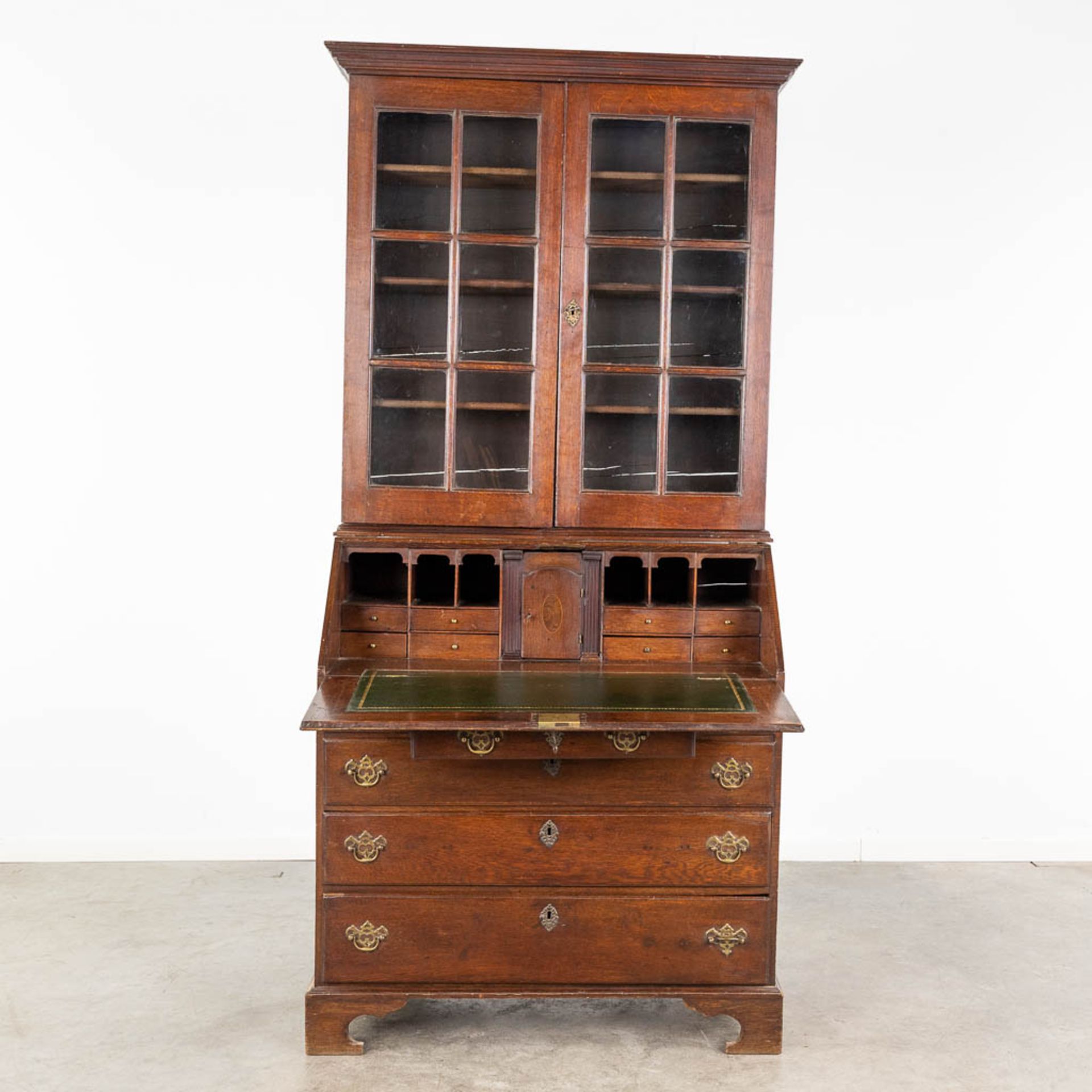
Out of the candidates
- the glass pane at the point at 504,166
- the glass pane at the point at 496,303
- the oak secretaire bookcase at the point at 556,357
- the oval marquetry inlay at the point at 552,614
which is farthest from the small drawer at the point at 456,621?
the glass pane at the point at 504,166

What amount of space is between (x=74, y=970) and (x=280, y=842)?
98 centimetres

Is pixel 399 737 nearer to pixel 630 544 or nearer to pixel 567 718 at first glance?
pixel 567 718

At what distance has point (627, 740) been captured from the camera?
299 centimetres

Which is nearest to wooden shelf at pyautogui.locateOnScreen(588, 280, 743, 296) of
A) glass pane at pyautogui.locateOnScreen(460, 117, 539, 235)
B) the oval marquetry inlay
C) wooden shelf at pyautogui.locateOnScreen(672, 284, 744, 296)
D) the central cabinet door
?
wooden shelf at pyautogui.locateOnScreen(672, 284, 744, 296)

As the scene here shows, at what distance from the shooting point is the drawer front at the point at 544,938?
306 centimetres

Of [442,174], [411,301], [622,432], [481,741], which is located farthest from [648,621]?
[442,174]

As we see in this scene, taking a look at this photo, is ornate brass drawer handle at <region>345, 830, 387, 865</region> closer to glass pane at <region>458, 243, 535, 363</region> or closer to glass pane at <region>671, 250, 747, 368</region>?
glass pane at <region>458, 243, 535, 363</region>

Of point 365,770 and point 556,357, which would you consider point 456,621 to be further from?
point 556,357

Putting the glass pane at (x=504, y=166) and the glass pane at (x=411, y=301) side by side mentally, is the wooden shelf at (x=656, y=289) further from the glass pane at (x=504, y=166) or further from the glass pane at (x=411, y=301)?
the glass pane at (x=411, y=301)

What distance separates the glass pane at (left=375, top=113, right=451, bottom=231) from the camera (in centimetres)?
345

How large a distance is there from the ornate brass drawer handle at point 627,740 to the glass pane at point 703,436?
0.80 metres

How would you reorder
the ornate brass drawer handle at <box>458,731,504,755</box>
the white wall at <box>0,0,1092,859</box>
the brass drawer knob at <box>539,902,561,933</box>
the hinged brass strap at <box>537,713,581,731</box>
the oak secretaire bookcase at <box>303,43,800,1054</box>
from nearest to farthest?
the hinged brass strap at <box>537,713,581,731</box>, the ornate brass drawer handle at <box>458,731,504,755</box>, the brass drawer knob at <box>539,902,561,933</box>, the oak secretaire bookcase at <box>303,43,800,1054</box>, the white wall at <box>0,0,1092,859</box>

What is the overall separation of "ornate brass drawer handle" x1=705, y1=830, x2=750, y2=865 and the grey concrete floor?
49 cm

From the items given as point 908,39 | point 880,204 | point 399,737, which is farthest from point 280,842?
point 908,39
